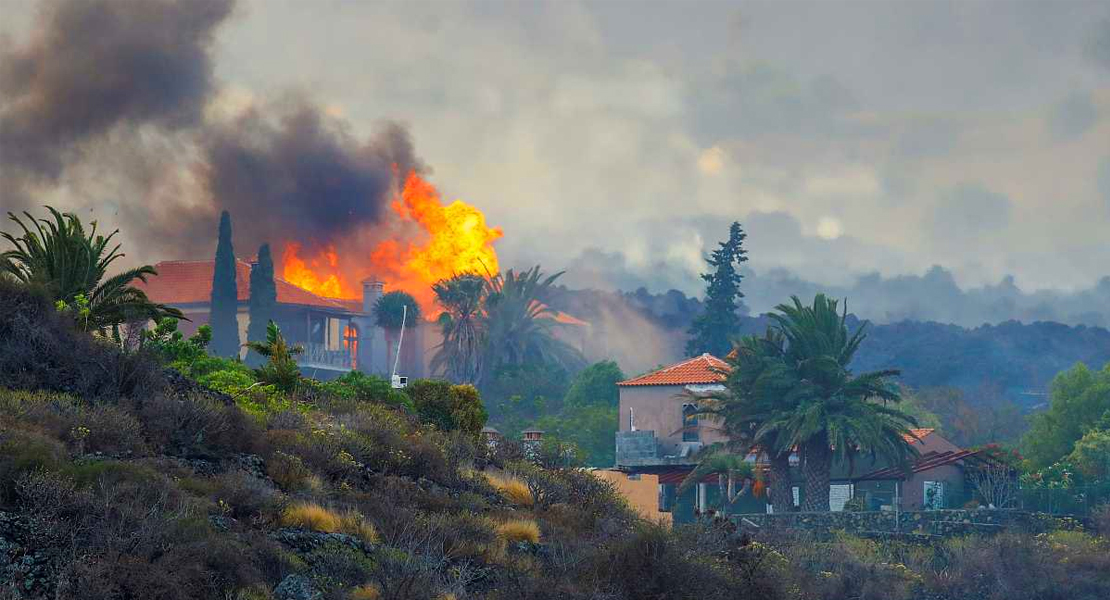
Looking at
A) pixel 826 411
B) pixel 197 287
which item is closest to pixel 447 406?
pixel 826 411

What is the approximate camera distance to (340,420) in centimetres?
2677

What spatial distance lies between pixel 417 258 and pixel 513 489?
8993 centimetres

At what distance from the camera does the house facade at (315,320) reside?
94.4m

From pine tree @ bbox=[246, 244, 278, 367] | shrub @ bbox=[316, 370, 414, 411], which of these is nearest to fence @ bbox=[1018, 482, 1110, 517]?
shrub @ bbox=[316, 370, 414, 411]

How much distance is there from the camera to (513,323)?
10356 centimetres

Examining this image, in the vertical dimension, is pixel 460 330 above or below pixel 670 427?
above

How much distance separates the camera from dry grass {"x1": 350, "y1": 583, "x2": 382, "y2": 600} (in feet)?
59.2

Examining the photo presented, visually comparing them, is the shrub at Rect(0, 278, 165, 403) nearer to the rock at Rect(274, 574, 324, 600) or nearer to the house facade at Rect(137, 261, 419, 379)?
the rock at Rect(274, 574, 324, 600)

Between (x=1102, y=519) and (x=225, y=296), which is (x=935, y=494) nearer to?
(x=1102, y=519)

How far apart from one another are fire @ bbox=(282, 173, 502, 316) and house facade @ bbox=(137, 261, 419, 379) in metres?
6.38

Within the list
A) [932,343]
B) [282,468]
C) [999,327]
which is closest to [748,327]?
[932,343]

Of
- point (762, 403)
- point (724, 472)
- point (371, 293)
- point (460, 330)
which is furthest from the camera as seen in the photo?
point (371, 293)

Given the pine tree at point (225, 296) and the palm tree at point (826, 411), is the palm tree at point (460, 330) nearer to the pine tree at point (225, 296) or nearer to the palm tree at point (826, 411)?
the pine tree at point (225, 296)

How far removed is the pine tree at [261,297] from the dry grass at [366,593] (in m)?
74.8
